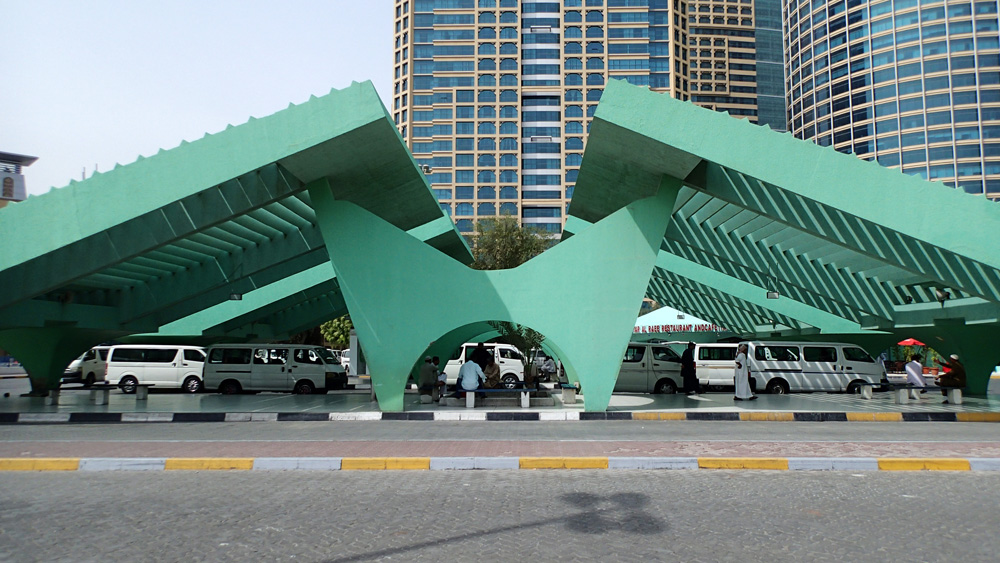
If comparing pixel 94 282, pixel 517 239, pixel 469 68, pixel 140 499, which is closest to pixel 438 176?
pixel 469 68

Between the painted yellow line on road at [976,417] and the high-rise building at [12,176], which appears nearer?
the painted yellow line on road at [976,417]

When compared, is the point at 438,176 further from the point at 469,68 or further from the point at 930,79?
the point at 930,79

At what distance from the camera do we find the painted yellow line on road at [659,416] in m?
15.9

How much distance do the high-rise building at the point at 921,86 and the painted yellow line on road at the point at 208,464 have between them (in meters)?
75.5

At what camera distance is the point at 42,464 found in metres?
9.36

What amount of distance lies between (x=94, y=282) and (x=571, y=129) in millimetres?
75020

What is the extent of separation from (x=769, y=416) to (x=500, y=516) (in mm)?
11040

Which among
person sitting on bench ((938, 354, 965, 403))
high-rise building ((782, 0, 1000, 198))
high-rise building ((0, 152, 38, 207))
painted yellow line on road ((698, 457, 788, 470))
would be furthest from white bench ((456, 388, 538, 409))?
high-rise building ((782, 0, 1000, 198))

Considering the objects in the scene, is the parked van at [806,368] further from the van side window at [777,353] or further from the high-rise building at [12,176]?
the high-rise building at [12,176]

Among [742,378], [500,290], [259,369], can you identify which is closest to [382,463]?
[500,290]

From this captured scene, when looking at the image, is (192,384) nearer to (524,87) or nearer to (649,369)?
(649,369)

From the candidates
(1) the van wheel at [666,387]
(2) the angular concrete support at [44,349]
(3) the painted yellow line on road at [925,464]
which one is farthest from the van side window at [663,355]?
(2) the angular concrete support at [44,349]

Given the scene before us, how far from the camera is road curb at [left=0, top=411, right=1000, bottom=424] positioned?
1563cm

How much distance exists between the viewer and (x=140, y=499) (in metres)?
7.36
